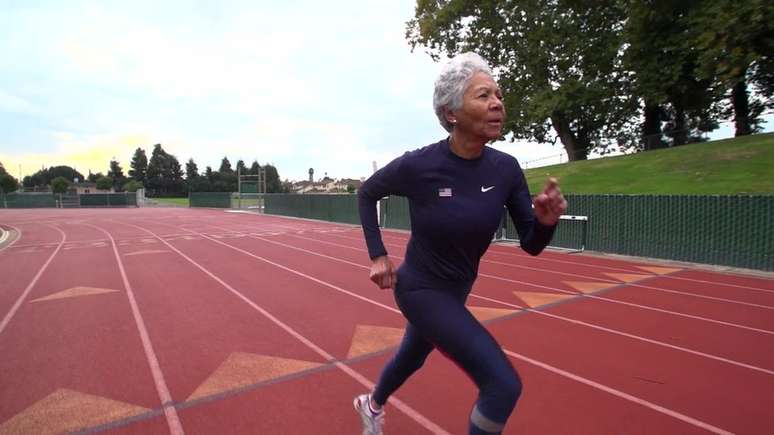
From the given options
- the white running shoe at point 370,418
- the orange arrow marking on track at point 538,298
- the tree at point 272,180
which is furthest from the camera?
the tree at point 272,180

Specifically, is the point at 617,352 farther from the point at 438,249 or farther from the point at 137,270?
the point at 137,270

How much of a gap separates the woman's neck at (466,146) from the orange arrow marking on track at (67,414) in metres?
2.99

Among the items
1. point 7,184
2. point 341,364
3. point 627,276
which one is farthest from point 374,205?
point 7,184

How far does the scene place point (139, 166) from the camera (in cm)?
9031

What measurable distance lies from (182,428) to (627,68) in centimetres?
2666

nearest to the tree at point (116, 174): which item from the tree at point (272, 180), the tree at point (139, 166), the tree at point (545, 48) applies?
the tree at point (139, 166)

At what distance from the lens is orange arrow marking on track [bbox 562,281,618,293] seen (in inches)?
294

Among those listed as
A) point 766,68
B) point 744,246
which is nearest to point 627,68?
point 766,68

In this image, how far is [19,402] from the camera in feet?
11.2

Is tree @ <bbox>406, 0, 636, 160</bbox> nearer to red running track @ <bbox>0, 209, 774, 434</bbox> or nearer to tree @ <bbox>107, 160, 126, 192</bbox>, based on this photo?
red running track @ <bbox>0, 209, 774, 434</bbox>

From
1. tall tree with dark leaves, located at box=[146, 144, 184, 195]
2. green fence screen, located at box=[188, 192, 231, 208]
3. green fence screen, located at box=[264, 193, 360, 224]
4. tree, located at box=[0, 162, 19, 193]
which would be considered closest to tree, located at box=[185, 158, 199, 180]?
tall tree with dark leaves, located at box=[146, 144, 184, 195]

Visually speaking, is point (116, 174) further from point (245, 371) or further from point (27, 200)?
point (245, 371)

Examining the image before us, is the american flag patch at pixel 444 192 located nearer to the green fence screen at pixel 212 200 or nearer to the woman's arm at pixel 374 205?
the woman's arm at pixel 374 205

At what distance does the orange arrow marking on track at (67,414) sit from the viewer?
3.02 metres
